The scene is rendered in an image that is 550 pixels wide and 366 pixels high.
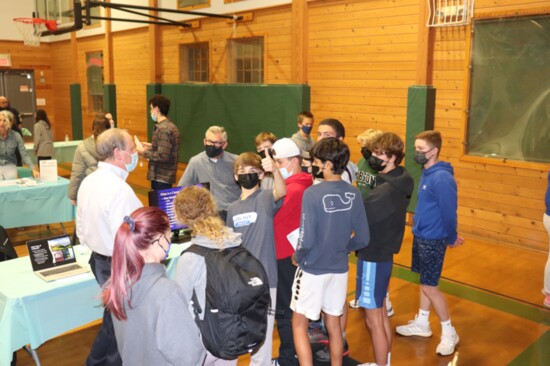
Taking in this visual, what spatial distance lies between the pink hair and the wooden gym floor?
211 centimetres

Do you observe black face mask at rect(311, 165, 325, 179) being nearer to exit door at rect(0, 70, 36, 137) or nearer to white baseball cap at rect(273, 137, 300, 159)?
white baseball cap at rect(273, 137, 300, 159)

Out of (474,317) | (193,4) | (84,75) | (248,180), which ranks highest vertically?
(193,4)

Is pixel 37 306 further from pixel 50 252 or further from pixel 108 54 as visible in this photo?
pixel 108 54

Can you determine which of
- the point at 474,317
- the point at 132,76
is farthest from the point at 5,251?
the point at 132,76

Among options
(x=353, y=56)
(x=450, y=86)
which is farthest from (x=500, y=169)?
(x=353, y=56)

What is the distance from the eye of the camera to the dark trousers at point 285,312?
141 inches

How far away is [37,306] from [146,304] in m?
1.66

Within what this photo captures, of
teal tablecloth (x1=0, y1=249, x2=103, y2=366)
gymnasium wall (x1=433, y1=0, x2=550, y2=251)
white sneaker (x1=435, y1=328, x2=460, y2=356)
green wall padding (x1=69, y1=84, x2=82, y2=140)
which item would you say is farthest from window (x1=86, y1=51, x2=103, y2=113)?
white sneaker (x1=435, y1=328, x2=460, y2=356)

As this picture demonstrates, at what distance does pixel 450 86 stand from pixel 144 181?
6407 millimetres

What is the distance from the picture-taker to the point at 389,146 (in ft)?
11.2

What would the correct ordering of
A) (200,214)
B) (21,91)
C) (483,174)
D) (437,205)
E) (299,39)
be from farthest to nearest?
(21,91)
(299,39)
(483,174)
(437,205)
(200,214)

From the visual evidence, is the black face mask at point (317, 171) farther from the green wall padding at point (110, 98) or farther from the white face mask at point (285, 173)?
the green wall padding at point (110, 98)

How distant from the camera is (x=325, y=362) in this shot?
3.72 m

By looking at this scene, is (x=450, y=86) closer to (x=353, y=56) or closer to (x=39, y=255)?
(x=353, y=56)
